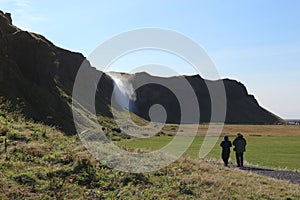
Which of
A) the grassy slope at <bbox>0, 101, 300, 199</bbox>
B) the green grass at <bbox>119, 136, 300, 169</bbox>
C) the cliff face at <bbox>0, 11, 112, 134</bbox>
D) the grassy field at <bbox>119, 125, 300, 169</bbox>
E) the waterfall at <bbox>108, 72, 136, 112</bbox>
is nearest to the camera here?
the grassy slope at <bbox>0, 101, 300, 199</bbox>

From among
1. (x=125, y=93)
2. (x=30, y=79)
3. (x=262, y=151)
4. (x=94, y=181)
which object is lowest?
(x=262, y=151)

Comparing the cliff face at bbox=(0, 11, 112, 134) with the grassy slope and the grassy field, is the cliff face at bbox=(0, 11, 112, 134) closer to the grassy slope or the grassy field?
the grassy field

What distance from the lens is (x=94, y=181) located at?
13820 mm

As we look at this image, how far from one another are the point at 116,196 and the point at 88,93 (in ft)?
254

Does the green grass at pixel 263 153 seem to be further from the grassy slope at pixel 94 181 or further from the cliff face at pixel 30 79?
the grassy slope at pixel 94 181

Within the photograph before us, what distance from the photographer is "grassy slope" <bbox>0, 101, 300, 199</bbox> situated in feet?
41.0

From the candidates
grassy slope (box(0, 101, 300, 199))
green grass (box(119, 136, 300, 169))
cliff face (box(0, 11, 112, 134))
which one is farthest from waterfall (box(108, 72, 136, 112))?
grassy slope (box(0, 101, 300, 199))

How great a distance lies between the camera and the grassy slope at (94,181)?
12.5 m

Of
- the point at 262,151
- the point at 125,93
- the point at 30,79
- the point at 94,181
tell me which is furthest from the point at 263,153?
the point at 125,93

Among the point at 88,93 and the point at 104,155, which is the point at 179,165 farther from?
the point at 88,93

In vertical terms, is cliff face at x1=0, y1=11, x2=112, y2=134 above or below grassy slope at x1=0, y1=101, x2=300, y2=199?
above

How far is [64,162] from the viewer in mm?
15422

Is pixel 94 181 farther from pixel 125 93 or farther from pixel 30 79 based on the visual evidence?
pixel 125 93

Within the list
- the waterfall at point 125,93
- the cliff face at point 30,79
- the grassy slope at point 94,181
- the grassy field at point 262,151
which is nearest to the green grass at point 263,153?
the grassy field at point 262,151
